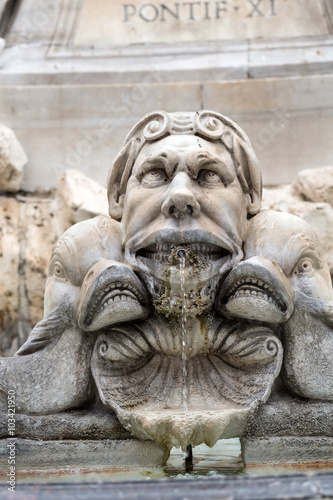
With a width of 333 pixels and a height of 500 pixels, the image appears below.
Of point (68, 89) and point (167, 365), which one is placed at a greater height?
point (68, 89)

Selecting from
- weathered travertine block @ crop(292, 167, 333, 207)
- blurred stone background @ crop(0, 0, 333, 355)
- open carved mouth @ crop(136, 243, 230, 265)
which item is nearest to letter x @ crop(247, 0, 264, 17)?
blurred stone background @ crop(0, 0, 333, 355)

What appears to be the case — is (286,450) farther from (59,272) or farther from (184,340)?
(59,272)

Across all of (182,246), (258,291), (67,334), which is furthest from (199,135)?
(67,334)

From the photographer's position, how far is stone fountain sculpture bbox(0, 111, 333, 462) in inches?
Result: 148

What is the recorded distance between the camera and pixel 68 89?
6.70m

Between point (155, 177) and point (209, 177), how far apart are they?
0.25 meters

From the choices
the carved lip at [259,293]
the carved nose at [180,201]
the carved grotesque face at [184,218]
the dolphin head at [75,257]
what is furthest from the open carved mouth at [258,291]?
the dolphin head at [75,257]

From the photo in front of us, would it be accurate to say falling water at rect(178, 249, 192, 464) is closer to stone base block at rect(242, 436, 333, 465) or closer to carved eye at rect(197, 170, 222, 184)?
stone base block at rect(242, 436, 333, 465)

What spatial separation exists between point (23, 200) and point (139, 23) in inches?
70.4

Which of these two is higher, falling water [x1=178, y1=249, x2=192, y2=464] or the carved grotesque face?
the carved grotesque face

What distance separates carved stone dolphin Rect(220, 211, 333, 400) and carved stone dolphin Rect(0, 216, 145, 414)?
627mm

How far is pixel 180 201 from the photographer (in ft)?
12.4

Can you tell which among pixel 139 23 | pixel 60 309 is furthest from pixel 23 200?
pixel 60 309

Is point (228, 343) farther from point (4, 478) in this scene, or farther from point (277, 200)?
point (277, 200)
